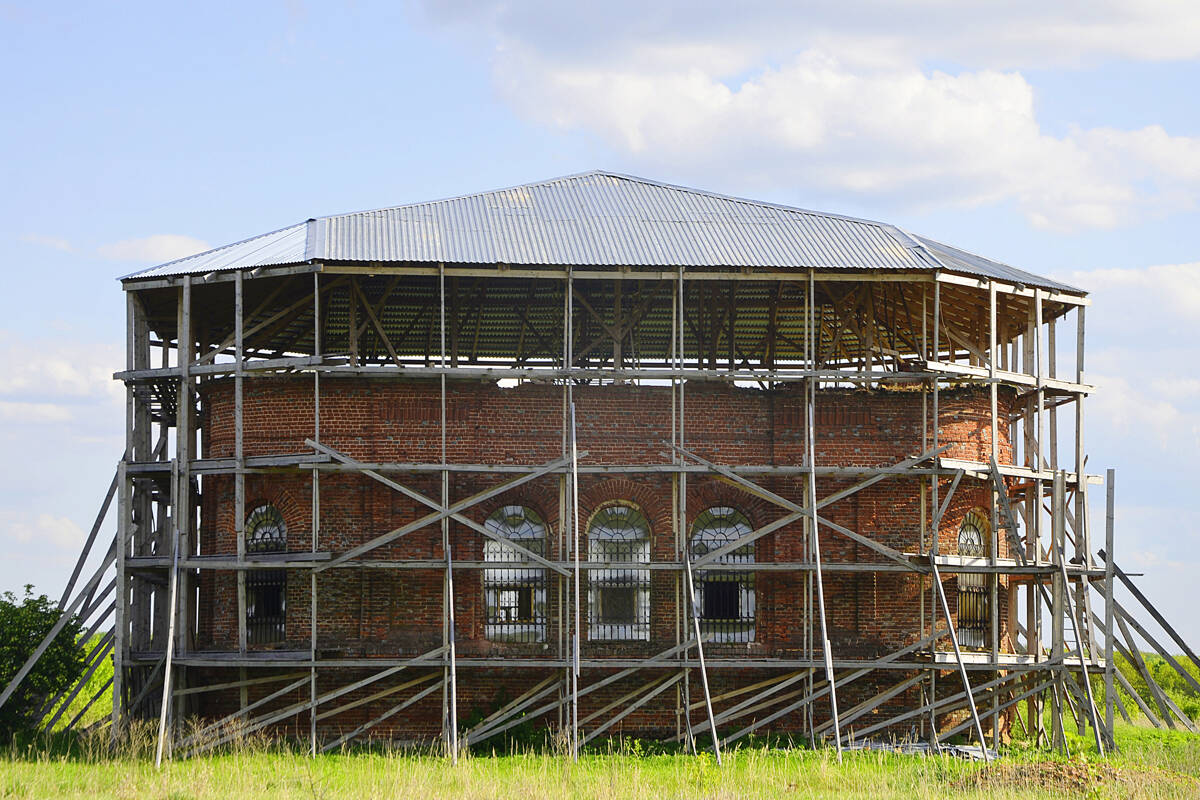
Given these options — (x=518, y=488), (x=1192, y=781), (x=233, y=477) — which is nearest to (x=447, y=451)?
(x=518, y=488)

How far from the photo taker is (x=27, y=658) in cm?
2634

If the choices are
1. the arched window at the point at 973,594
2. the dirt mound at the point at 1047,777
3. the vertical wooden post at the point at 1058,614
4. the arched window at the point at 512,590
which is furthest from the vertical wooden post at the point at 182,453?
the vertical wooden post at the point at 1058,614

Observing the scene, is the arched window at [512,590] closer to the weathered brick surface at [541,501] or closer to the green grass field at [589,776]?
the weathered brick surface at [541,501]

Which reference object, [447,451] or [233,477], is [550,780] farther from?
[233,477]

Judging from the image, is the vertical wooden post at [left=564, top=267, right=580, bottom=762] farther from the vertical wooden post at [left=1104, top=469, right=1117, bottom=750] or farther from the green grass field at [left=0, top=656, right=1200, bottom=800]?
the vertical wooden post at [left=1104, top=469, right=1117, bottom=750]

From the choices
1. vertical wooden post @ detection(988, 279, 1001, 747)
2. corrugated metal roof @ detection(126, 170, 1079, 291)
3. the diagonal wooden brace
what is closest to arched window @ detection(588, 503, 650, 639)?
the diagonal wooden brace

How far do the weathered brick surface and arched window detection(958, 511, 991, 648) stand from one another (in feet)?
1.19

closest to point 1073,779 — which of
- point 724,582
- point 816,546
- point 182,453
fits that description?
point 816,546

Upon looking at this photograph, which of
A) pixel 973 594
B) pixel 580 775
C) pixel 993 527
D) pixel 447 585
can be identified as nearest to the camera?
pixel 580 775

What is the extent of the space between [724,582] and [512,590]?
3.76 meters

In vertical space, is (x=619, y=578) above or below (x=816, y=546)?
below

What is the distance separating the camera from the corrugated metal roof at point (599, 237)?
25.8 metres

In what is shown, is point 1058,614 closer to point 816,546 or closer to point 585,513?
point 816,546

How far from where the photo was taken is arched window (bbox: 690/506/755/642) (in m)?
26.9
